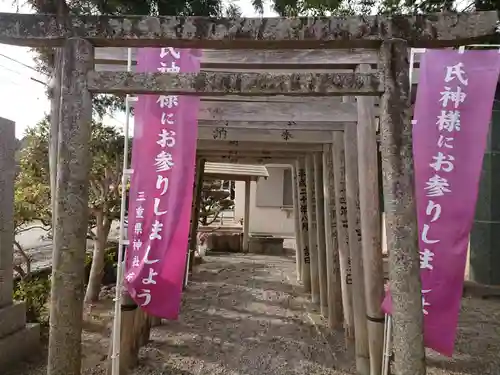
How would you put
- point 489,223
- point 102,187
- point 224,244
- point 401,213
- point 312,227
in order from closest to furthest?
1. point 401,213
2. point 102,187
3. point 312,227
4. point 489,223
5. point 224,244

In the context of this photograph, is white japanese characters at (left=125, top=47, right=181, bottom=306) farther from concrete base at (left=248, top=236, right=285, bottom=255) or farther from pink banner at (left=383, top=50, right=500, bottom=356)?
concrete base at (left=248, top=236, right=285, bottom=255)

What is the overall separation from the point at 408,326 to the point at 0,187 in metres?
4.57

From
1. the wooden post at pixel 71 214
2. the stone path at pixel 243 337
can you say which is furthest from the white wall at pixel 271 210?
the wooden post at pixel 71 214

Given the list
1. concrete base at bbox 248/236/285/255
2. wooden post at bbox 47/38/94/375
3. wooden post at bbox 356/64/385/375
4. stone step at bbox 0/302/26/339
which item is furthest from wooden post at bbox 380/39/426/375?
concrete base at bbox 248/236/285/255

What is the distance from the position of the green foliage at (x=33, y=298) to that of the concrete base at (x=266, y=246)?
986 centimetres

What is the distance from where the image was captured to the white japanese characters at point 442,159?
3775mm

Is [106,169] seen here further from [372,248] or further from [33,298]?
[372,248]

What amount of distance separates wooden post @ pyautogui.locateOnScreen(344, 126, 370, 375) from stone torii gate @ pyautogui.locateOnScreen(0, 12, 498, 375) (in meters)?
2.06

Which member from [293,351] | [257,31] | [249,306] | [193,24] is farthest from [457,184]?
[249,306]

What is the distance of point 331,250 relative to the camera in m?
6.70

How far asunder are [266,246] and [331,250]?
9431 millimetres

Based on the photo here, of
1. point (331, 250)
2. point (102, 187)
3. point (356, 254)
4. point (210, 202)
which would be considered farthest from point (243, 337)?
point (210, 202)

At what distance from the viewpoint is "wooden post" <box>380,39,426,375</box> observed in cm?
295

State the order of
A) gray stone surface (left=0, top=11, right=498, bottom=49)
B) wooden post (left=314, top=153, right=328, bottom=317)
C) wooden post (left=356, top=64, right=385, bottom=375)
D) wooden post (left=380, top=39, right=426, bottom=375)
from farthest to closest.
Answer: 1. wooden post (left=314, top=153, right=328, bottom=317)
2. wooden post (left=356, top=64, right=385, bottom=375)
3. gray stone surface (left=0, top=11, right=498, bottom=49)
4. wooden post (left=380, top=39, right=426, bottom=375)
